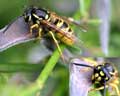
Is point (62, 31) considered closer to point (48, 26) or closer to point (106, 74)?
point (48, 26)

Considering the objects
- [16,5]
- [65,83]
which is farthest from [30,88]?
[16,5]

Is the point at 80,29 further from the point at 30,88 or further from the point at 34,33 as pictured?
the point at 30,88

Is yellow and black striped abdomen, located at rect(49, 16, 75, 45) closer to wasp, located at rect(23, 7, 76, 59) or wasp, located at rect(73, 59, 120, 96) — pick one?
wasp, located at rect(23, 7, 76, 59)

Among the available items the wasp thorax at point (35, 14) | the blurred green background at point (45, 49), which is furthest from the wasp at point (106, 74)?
the wasp thorax at point (35, 14)

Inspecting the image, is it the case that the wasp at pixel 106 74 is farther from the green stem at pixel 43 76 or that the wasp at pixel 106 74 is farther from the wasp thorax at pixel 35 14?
the wasp thorax at pixel 35 14

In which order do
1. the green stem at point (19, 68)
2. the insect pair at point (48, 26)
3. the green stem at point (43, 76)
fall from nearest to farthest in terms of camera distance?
the green stem at point (43, 76) < the green stem at point (19, 68) < the insect pair at point (48, 26)

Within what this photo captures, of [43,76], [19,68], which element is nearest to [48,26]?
[19,68]
